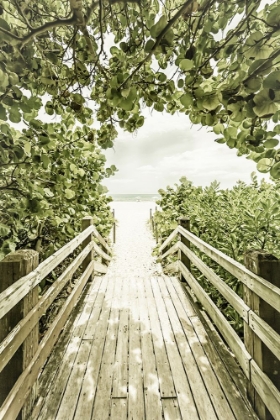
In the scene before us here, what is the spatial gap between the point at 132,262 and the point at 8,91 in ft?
28.0

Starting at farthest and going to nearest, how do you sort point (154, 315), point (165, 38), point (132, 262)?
point (132, 262) < point (154, 315) < point (165, 38)

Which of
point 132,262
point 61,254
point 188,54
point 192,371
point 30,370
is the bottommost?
point 132,262

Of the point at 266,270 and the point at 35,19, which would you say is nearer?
the point at 266,270

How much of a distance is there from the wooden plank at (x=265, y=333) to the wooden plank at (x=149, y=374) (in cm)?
85

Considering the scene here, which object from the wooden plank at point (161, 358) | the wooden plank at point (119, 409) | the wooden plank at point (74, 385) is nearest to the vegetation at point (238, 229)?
the wooden plank at point (161, 358)

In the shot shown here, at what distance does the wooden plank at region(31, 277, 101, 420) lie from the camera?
5.90 feet

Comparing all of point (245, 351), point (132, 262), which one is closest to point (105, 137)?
point (245, 351)

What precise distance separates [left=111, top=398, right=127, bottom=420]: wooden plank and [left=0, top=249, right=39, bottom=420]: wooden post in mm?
556

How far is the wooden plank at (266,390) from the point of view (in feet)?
4.50

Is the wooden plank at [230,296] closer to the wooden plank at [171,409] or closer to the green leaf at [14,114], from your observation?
the wooden plank at [171,409]

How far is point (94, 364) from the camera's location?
2152 millimetres

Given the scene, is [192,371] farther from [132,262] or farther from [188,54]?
[132,262]

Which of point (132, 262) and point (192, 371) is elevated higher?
point (192, 371)

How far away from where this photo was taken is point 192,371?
80.3 inches
